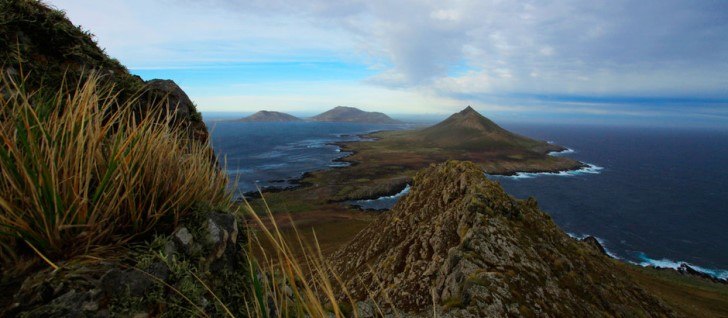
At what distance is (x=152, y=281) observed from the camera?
7.86 feet

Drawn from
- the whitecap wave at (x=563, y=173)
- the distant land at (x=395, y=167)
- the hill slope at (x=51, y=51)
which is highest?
the hill slope at (x=51, y=51)

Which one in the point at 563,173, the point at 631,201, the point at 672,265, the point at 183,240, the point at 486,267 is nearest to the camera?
the point at 183,240

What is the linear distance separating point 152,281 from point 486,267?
8.51 m

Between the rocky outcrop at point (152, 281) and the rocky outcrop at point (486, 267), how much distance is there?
4364 millimetres

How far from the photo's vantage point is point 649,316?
10.9m

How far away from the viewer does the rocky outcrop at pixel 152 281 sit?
6.45 ft

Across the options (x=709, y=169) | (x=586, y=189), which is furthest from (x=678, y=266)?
(x=709, y=169)

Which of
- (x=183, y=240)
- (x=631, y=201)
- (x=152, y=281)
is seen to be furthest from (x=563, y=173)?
(x=152, y=281)

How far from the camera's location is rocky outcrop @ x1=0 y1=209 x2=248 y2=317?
197 cm

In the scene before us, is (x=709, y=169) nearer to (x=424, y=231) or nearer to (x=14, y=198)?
(x=424, y=231)

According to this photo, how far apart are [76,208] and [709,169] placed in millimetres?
215943

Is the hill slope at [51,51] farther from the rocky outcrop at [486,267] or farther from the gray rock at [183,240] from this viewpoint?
the rocky outcrop at [486,267]

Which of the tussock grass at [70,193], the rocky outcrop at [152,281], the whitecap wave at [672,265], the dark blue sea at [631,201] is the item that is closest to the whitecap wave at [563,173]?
the dark blue sea at [631,201]

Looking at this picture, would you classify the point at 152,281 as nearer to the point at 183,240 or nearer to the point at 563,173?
the point at 183,240
